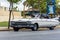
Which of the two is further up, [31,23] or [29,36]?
[31,23]

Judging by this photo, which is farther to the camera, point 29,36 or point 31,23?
point 31,23

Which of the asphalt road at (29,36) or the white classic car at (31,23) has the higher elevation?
the white classic car at (31,23)

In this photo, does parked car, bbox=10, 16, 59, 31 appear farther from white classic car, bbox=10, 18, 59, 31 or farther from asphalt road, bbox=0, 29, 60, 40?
asphalt road, bbox=0, 29, 60, 40

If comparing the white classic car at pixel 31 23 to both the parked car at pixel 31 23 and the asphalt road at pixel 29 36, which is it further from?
the asphalt road at pixel 29 36

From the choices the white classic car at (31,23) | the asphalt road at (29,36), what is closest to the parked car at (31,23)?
the white classic car at (31,23)

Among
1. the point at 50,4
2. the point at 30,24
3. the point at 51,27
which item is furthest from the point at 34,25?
the point at 50,4

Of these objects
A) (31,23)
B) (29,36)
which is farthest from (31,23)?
(29,36)

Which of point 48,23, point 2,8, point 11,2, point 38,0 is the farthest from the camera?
point 2,8

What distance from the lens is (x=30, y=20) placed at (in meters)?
25.1

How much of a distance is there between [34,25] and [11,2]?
16.1 feet

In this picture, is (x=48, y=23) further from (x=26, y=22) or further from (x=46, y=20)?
(x=26, y=22)

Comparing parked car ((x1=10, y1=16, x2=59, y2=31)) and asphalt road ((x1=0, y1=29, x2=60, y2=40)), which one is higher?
parked car ((x1=10, y1=16, x2=59, y2=31))

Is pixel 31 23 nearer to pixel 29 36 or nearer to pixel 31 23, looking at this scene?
pixel 31 23

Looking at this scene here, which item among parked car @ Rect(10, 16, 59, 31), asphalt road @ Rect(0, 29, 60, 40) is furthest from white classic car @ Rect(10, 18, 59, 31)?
asphalt road @ Rect(0, 29, 60, 40)
